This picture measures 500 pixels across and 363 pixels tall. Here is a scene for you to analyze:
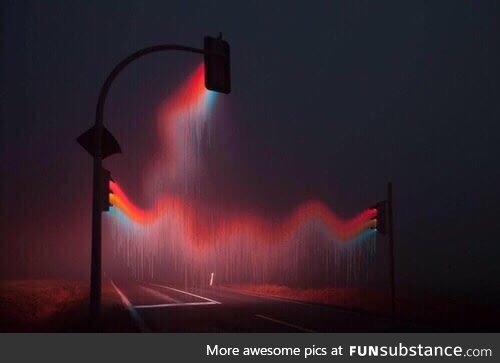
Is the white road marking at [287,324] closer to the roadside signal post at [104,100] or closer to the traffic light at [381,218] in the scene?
the traffic light at [381,218]

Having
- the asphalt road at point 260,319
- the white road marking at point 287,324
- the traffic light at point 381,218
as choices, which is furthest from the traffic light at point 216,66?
the traffic light at point 381,218

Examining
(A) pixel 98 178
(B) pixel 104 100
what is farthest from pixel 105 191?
(B) pixel 104 100

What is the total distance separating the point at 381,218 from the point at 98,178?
10395 mm

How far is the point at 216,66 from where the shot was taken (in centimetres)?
849

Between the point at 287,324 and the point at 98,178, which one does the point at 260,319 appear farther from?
the point at 98,178

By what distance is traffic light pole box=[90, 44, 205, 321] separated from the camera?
26.3 feet

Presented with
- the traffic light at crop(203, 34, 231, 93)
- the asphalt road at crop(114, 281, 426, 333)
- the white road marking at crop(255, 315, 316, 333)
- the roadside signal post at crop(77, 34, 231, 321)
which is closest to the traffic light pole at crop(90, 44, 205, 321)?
the roadside signal post at crop(77, 34, 231, 321)

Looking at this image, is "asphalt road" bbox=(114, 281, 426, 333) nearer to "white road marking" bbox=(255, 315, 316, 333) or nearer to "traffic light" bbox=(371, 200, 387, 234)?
"white road marking" bbox=(255, 315, 316, 333)

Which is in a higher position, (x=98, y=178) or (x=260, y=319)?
(x=98, y=178)

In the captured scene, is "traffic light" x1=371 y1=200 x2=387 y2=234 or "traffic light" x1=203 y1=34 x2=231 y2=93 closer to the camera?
"traffic light" x1=203 y1=34 x2=231 y2=93

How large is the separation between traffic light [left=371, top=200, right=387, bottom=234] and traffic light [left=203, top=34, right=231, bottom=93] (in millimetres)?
9145

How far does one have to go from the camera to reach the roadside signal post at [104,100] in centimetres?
826
